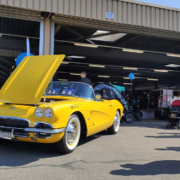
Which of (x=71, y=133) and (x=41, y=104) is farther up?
(x=41, y=104)

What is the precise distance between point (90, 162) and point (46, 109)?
3.81ft

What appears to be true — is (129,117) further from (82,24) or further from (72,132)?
(72,132)

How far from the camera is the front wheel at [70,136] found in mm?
3836

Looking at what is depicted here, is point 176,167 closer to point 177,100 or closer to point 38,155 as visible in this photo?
point 38,155

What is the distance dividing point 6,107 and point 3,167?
1258mm

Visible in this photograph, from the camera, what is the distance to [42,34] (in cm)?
833

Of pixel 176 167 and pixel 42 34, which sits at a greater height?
pixel 42 34

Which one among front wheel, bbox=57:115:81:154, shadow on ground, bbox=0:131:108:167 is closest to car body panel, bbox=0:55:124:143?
front wheel, bbox=57:115:81:154

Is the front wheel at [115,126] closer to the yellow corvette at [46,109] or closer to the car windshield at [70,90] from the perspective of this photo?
the yellow corvette at [46,109]

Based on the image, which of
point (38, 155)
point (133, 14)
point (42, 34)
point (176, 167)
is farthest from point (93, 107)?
point (133, 14)

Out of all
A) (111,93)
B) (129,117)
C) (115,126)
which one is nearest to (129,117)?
(129,117)

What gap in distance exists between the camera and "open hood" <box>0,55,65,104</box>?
423 centimetres

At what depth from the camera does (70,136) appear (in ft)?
A: 13.4

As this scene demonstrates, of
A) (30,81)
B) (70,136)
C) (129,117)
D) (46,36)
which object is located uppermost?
(46,36)
